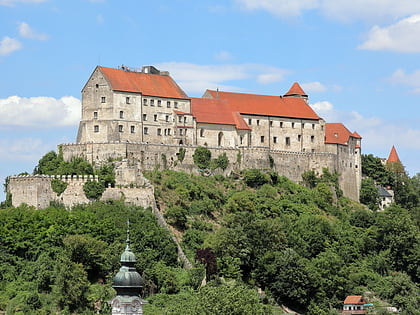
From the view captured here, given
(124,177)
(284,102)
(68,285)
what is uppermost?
(284,102)

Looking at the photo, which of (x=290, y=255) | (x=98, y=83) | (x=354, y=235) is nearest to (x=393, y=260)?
Answer: (x=354, y=235)

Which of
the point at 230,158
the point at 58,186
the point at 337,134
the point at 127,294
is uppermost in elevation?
the point at 337,134

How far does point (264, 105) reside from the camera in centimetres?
11538

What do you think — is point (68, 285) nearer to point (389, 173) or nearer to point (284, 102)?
point (284, 102)

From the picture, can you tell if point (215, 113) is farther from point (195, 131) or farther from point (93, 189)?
point (93, 189)

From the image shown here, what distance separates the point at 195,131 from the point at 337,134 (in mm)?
17212

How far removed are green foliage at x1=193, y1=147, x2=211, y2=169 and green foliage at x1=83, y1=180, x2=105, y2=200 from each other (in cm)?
1180

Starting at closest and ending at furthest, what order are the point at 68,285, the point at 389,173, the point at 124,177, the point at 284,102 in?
1. the point at 68,285
2. the point at 124,177
3. the point at 284,102
4. the point at 389,173

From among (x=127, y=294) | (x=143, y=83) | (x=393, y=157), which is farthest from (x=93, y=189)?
(x=393, y=157)

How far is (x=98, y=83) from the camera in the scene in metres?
104

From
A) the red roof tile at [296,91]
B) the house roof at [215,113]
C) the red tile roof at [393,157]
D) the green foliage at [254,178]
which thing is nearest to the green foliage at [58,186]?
the house roof at [215,113]

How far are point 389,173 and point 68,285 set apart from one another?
53389 mm

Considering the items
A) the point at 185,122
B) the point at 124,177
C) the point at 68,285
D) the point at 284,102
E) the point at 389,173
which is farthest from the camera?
the point at 389,173

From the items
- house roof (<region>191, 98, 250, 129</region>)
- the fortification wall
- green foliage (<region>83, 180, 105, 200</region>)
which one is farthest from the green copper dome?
house roof (<region>191, 98, 250, 129</region>)
